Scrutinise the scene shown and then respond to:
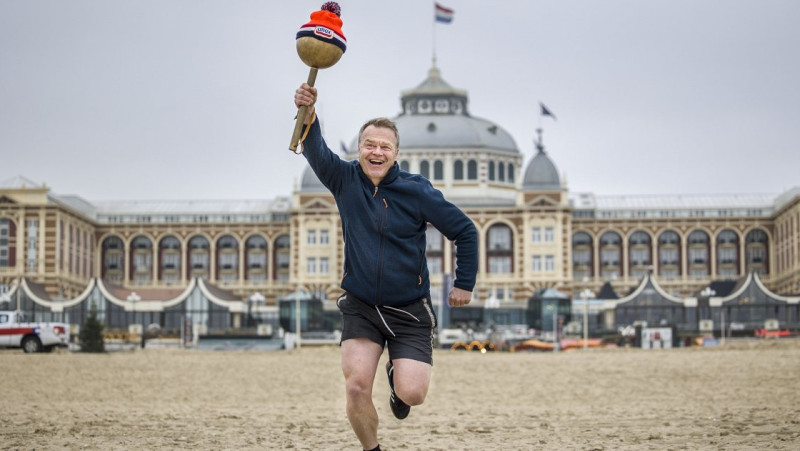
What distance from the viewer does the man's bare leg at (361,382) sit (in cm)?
1030

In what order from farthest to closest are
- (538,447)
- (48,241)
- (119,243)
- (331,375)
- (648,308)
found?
(119,243), (48,241), (648,308), (331,375), (538,447)

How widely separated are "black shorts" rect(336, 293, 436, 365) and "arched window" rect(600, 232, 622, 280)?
338 feet

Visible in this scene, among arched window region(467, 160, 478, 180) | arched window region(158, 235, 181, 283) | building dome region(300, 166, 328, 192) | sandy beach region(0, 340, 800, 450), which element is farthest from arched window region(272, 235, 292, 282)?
sandy beach region(0, 340, 800, 450)

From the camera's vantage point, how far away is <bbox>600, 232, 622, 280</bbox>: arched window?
11256 cm

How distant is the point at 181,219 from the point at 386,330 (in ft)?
349

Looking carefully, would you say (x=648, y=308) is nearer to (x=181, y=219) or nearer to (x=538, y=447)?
(x=181, y=219)

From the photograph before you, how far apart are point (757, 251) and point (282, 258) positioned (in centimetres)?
3842

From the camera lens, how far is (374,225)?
1060 cm

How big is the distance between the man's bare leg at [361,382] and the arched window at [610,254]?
103 meters

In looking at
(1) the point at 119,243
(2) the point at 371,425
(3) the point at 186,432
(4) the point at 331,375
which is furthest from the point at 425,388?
(1) the point at 119,243

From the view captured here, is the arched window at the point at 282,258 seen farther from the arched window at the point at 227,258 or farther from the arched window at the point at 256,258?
the arched window at the point at 227,258

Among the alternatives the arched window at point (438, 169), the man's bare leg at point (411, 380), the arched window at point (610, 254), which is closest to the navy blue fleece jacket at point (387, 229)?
the man's bare leg at point (411, 380)

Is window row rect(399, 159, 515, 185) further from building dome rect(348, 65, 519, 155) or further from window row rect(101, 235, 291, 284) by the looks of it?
→ window row rect(101, 235, 291, 284)

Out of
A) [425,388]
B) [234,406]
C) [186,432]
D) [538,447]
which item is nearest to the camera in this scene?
[425,388]
